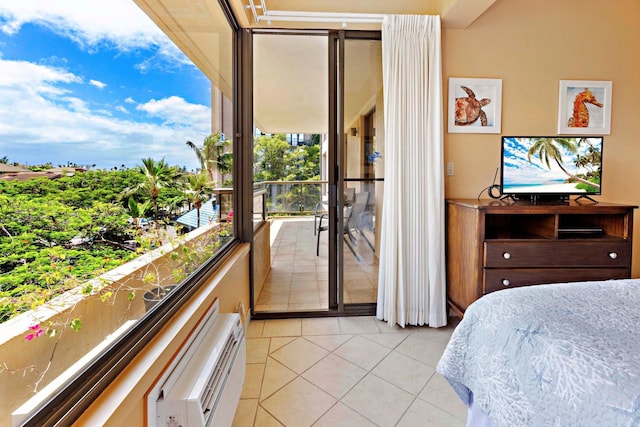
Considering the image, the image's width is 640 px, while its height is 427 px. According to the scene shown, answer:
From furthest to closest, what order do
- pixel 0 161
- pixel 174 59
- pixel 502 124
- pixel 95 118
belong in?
pixel 502 124 → pixel 174 59 → pixel 95 118 → pixel 0 161

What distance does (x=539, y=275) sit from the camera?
2.00m

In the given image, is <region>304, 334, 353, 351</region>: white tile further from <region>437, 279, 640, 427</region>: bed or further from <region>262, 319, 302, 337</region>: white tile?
<region>437, 279, 640, 427</region>: bed

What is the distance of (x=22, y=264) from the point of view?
54 cm

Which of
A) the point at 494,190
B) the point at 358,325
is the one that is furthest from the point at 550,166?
the point at 358,325

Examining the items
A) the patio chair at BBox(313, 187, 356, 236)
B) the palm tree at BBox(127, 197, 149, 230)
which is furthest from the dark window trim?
the patio chair at BBox(313, 187, 356, 236)

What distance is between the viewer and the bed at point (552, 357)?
68 cm

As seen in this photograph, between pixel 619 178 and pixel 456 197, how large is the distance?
4.53 ft

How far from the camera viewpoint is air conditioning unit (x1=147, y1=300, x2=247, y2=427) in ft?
2.91

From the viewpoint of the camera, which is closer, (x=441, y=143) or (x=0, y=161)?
(x=0, y=161)

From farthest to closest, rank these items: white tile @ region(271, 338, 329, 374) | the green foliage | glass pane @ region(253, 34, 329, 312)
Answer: glass pane @ region(253, 34, 329, 312) < white tile @ region(271, 338, 329, 374) < the green foliage

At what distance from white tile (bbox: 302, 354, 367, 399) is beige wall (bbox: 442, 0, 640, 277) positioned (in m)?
1.49

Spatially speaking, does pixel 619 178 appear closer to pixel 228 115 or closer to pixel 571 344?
pixel 571 344

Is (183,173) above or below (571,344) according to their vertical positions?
above

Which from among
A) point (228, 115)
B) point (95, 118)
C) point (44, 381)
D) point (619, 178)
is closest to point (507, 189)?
point (619, 178)
